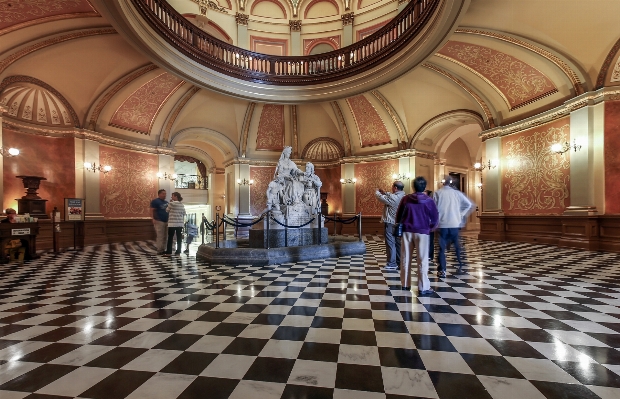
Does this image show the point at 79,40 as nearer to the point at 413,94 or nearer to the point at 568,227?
the point at 413,94

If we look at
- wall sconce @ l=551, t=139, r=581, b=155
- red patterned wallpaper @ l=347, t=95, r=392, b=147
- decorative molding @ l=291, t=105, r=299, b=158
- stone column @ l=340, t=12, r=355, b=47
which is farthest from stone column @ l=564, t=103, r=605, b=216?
decorative molding @ l=291, t=105, r=299, b=158

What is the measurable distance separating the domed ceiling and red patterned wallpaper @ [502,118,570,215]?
2.46 ft

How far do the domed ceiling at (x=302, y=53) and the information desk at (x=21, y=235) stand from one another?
371 centimetres

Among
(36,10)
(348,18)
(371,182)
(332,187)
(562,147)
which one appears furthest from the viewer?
(332,187)

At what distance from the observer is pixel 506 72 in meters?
8.82

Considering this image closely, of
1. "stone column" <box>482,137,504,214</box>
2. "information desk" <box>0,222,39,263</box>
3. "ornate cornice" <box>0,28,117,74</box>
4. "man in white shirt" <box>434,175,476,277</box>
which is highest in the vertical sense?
"ornate cornice" <box>0,28,117,74</box>

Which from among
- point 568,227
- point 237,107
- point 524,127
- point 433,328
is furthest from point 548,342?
point 237,107

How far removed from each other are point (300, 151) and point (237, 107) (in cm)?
353

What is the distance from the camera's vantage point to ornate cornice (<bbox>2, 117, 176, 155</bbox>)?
8722 millimetres

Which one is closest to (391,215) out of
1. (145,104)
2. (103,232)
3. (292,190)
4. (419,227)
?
(419,227)

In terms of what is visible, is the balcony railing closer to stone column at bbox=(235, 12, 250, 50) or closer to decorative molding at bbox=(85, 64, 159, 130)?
decorative molding at bbox=(85, 64, 159, 130)

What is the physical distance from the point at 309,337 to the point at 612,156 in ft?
29.7

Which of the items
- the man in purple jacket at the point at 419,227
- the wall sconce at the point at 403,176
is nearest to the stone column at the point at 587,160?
the wall sconce at the point at 403,176

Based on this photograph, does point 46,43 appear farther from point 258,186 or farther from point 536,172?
point 536,172
